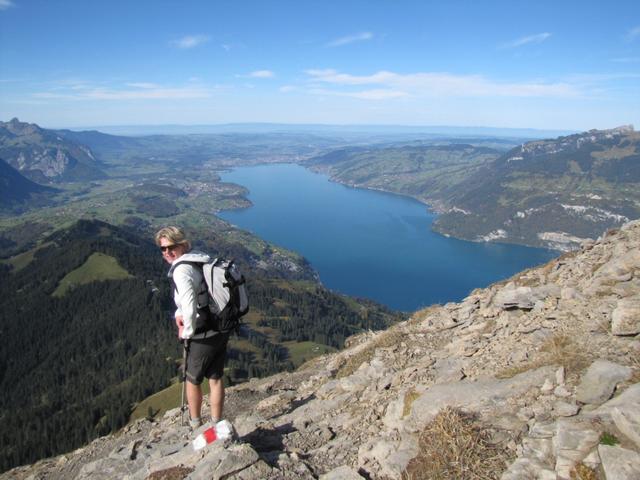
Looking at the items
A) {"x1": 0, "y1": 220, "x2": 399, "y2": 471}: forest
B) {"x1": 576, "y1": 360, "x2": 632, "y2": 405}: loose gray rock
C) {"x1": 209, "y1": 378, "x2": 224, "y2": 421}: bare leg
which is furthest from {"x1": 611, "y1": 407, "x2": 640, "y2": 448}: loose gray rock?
{"x1": 0, "y1": 220, "x2": 399, "y2": 471}: forest

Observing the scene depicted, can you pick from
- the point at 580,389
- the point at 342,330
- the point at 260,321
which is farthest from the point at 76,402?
the point at 580,389

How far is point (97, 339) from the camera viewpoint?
14075 centimetres

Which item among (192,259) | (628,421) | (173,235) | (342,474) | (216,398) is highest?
(173,235)

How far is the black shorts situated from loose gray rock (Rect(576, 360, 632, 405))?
606 cm

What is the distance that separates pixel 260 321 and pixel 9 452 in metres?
85.5

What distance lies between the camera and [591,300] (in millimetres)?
10750

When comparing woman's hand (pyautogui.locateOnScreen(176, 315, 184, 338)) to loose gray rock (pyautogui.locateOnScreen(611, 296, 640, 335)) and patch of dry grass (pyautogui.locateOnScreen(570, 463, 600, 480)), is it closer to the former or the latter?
patch of dry grass (pyautogui.locateOnScreen(570, 463, 600, 480))

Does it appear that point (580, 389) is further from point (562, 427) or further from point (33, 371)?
point (33, 371)

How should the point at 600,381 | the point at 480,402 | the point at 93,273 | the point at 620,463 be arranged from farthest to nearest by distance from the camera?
the point at 93,273
the point at 480,402
the point at 600,381
the point at 620,463

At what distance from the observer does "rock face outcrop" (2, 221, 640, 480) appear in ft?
20.5

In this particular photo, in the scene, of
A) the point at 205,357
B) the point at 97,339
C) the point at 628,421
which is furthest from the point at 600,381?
the point at 97,339

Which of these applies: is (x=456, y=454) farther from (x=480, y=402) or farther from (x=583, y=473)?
(x=480, y=402)

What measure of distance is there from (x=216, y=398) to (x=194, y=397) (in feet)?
1.77

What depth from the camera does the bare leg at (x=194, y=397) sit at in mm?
8262
